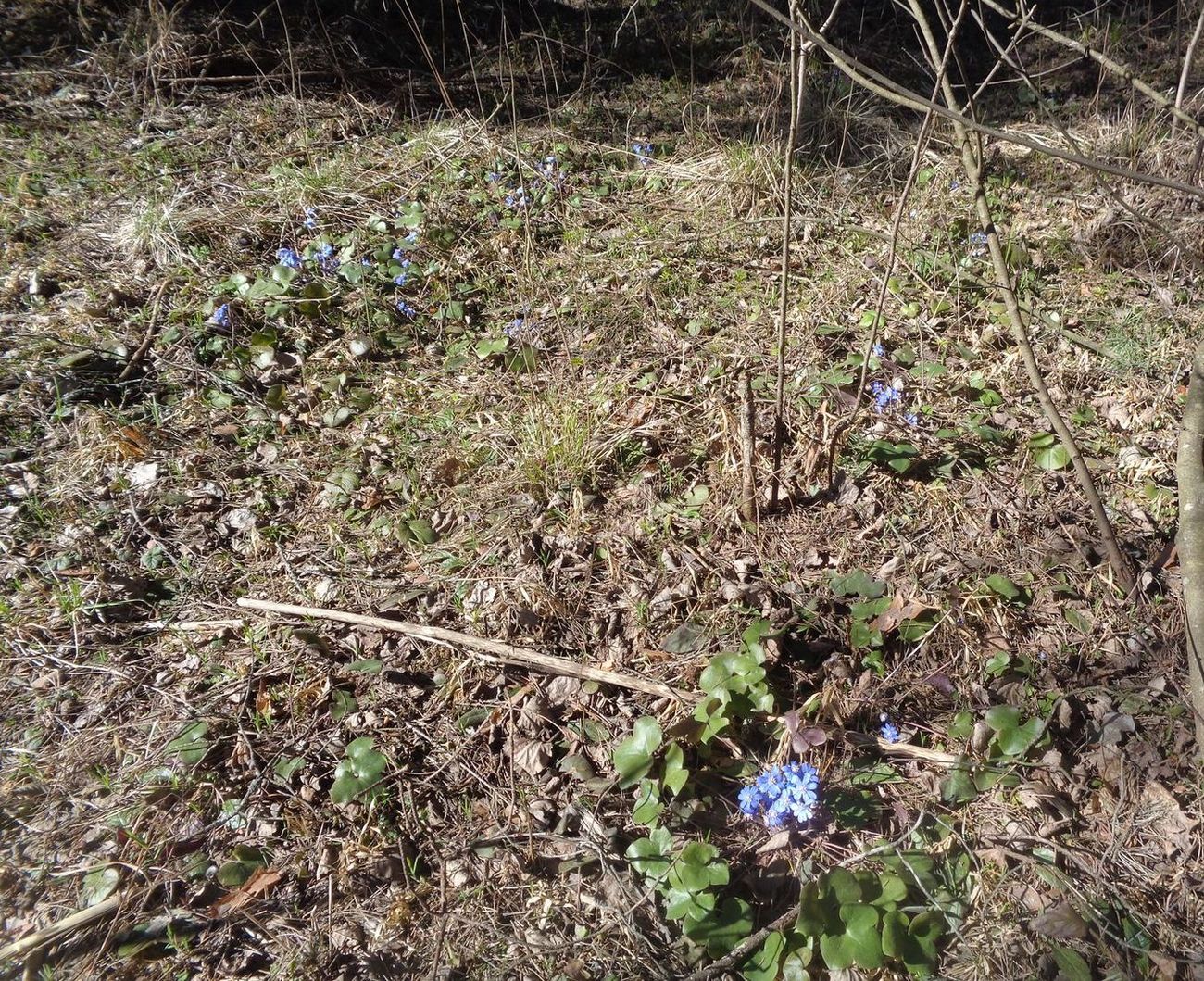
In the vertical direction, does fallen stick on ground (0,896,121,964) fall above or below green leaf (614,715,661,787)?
below

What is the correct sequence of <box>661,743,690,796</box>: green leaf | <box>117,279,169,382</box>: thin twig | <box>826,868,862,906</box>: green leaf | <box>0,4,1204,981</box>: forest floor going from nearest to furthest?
<box>826,868,862,906</box>: green leaf, <box>0,4,1204,981</box>: forest floor, <box>661,743,690,796</box>: green leaf, <box>117,279,169,382</box>: thin twig

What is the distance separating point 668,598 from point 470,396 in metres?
1.26

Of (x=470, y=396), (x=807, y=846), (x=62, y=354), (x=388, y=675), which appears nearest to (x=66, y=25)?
(x=62, y=354)

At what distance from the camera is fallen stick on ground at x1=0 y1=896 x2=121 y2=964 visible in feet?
5.75

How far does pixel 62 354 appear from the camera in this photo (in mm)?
3305

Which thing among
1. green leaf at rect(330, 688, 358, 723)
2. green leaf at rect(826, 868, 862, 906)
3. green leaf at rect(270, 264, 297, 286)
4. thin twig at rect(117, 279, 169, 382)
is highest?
green leaf at rect(270, 264, 297, 286)

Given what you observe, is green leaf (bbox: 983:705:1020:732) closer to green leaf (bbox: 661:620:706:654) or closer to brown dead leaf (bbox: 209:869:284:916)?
green leaf (bbox: 661:620:706:654)

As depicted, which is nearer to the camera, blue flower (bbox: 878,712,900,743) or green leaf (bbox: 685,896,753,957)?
green leaf (bbox: 685,896,753,957)

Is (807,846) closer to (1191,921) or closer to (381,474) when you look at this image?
(1191,921)

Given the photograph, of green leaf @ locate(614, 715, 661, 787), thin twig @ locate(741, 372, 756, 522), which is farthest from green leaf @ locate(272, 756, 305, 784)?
thin twig @ locate(741, 372, 756, 522)

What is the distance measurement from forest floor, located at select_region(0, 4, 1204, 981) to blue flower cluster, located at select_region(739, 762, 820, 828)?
7 cm

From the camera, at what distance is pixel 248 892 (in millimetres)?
1885

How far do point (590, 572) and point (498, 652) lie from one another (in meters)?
0.40

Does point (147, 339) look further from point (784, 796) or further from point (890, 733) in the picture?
point (890, 733)
